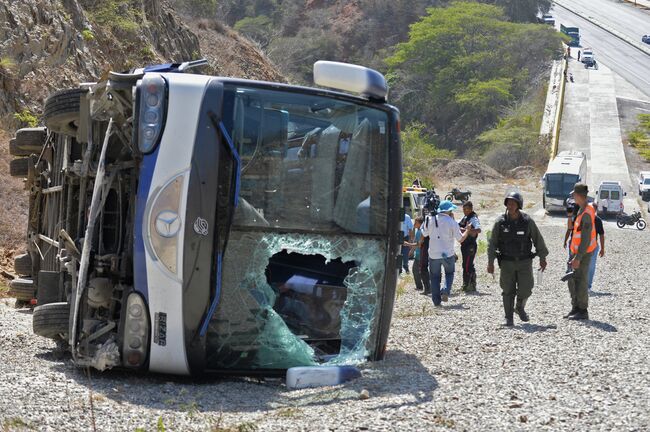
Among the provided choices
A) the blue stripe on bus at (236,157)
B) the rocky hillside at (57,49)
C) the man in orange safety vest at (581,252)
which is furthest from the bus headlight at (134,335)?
the rocky hillside at (57,49)

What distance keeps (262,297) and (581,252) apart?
5.62 m

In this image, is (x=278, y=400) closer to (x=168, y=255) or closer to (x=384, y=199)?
(x=168, y=255)

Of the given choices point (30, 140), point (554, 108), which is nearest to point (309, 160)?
point (30, 140)

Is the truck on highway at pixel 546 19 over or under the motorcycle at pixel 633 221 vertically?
over

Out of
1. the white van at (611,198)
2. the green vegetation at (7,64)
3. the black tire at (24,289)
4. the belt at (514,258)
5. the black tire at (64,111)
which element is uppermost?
the green vegetation at (7,64)

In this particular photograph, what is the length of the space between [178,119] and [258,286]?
1.59 metres

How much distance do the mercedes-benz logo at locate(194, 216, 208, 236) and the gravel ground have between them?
1.28 metres

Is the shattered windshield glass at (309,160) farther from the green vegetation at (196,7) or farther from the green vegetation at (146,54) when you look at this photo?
the green vegetation at (196,7)

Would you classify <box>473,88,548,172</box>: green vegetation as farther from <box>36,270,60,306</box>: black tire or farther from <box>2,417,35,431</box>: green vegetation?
<box>2,417,35,431</box>: green vegetation

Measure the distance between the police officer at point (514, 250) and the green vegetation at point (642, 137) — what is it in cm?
5853

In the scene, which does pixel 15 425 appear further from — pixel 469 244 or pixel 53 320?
pixel 469 244

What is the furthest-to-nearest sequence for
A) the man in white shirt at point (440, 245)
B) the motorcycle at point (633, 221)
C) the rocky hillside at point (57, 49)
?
1. the motorcycle at point (633, 221)
2. the rocky hillside at point (57, 49)
3. the man in white shirt at point (440, 245)

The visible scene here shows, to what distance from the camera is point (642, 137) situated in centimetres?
7319

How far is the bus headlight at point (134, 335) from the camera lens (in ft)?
28.6
